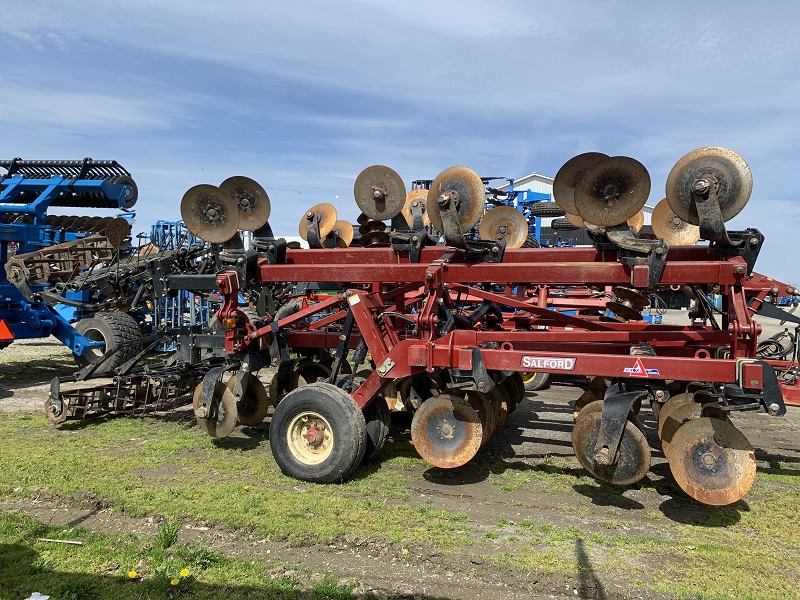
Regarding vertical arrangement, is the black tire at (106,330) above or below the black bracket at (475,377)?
above

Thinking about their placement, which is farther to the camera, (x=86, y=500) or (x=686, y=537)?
(x=86, y=500)

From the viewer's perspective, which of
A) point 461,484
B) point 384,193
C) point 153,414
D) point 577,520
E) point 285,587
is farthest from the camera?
point 153,414

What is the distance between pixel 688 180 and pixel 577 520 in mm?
2745

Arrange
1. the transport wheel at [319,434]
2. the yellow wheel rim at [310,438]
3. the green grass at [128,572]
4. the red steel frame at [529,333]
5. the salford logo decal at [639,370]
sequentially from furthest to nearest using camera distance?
1. the yellow wheel rim at [310,438]
2. the transport wheel at [319,434]
3. the red steel frame at [529,333]
4. the salford logo decal at [639,370]
5. the green grass at [128,572]

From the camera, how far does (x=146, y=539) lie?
4.13 metres

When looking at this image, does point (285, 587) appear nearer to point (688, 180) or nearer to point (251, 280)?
point (251, 280)

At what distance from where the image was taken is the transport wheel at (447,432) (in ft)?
17.2

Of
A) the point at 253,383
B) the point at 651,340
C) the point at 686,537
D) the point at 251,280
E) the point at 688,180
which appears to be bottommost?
the point at 686,537

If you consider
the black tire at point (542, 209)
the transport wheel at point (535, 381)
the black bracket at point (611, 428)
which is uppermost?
the black tire at point (542, 209)

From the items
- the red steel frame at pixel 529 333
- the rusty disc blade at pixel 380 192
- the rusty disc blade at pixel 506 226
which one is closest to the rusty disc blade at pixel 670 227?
the red steel frame at pixel 529 333

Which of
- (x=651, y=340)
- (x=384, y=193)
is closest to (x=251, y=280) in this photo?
(x=384, y=193)

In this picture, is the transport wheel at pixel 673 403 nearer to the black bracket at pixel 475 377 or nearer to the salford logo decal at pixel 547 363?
the salford logo decal at pixel 547 363

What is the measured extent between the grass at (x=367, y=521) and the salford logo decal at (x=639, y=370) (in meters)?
1.09

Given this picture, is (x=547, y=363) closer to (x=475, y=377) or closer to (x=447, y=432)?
(x=475, y=377)
